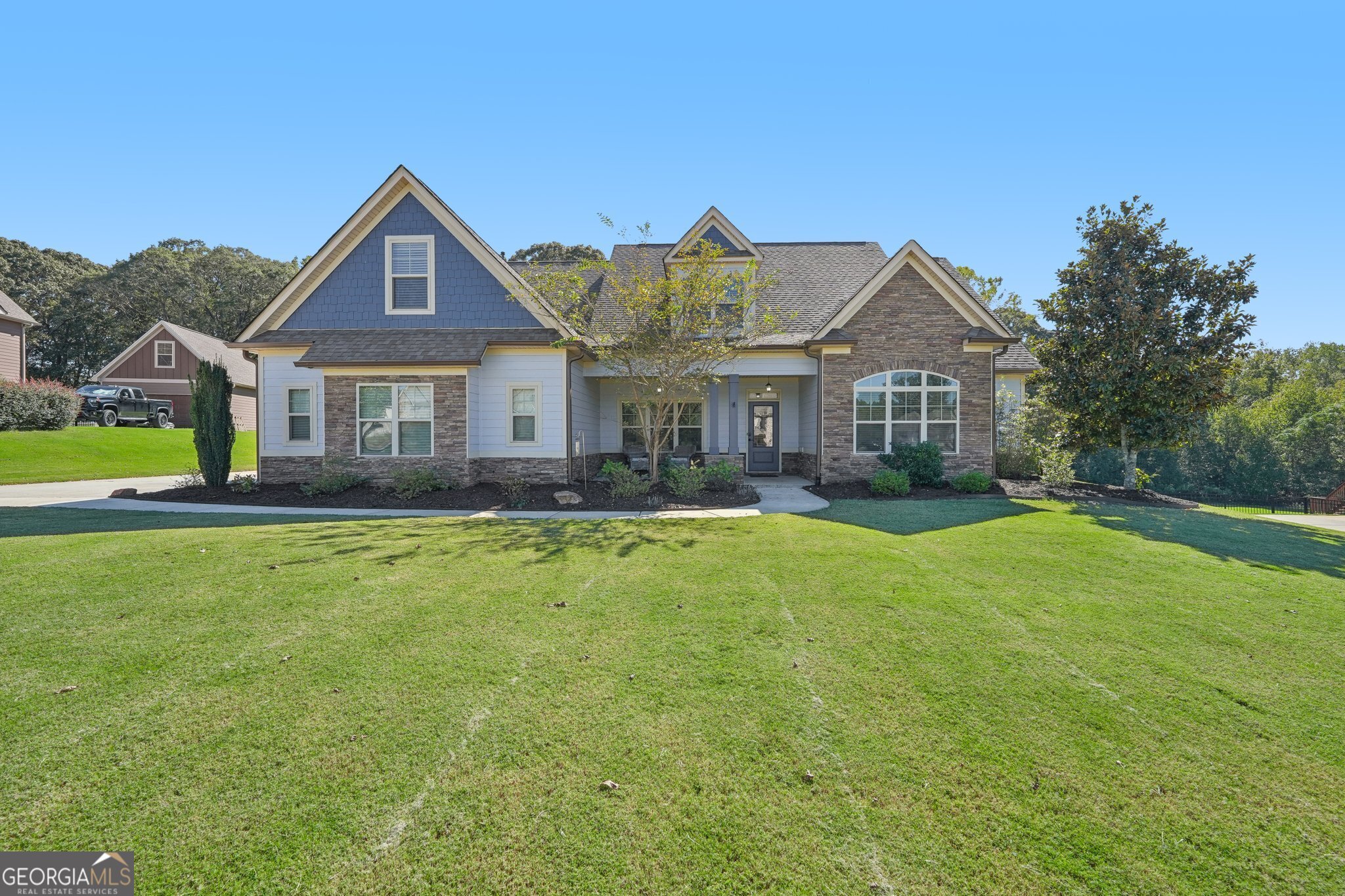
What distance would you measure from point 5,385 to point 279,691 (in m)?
28.0

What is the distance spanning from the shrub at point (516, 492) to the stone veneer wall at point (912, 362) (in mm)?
7676

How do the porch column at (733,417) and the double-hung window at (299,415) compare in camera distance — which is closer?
the double-hung window at (299,415)

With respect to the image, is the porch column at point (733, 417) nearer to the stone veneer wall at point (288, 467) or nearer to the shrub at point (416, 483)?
the shrub at point (416, 483)

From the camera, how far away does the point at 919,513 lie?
34.6 feet

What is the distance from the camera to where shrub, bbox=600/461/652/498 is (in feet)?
40.2

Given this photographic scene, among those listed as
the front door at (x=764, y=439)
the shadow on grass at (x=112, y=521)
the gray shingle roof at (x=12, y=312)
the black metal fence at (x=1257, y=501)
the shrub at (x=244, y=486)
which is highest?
the gray shingle roof at (x=12, y=312)

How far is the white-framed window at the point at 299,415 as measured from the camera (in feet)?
46.9

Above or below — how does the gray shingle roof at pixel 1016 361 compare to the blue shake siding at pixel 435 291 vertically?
below

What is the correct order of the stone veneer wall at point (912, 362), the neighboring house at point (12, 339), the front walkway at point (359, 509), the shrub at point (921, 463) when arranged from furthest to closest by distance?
1. the neighboring house at point (12, 339)
2. the stone veneer wall at point (912, 362)
3. the shrub at point (921, 463)
4. the front walkway at point (359, 509)

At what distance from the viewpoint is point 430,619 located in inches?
195

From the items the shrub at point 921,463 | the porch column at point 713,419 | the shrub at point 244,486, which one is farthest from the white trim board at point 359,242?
the shrub at point 921,463

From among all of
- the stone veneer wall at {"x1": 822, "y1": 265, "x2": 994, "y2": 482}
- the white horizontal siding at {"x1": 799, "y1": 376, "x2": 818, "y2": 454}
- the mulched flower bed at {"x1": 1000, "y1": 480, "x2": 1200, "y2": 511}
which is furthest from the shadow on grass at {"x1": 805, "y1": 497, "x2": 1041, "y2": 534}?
the white horizontal siding at {"x1": 799, "y1": 376, "x2": 818, "y2": 454}

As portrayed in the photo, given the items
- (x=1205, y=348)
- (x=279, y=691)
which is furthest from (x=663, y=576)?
(x=1205, y=348)

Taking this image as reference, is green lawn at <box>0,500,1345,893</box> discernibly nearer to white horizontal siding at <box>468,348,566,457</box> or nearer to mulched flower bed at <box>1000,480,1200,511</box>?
mulched flower bed at <box>1000,480,1200,511</box>
